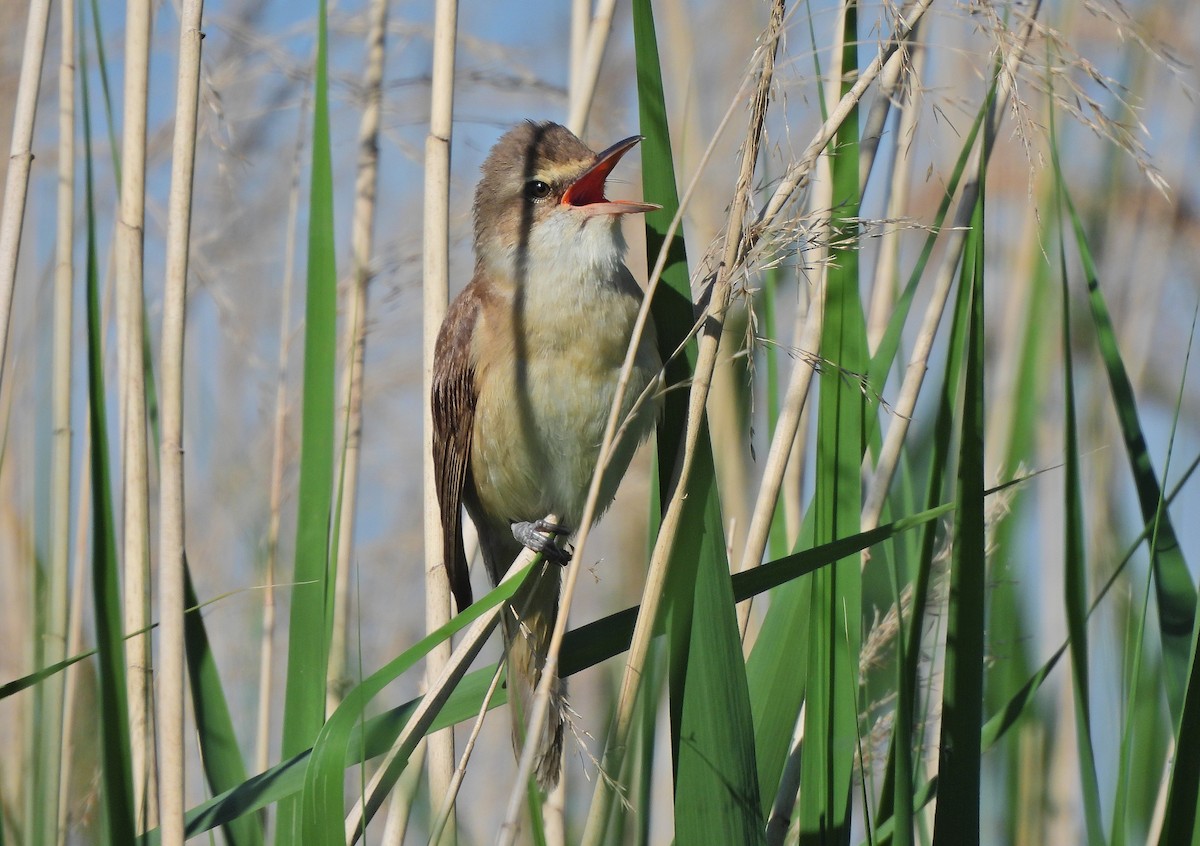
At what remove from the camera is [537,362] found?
7.57 feet

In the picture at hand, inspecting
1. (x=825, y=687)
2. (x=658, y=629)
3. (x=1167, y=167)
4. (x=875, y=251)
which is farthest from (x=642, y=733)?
(x=1167, y=167)

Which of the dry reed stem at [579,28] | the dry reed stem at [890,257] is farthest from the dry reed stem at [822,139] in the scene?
the dry reed stem at [579,28]

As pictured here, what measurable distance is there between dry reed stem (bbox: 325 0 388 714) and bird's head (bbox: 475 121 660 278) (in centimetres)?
31

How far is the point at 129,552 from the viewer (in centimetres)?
189

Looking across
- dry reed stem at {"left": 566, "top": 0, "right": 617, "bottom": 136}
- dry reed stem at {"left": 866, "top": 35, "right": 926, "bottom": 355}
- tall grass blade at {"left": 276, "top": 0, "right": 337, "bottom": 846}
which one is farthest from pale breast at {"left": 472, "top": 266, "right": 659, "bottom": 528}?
tall grass blade at {"left": 276, "top": 0, "right": 337, "bottom": 846}

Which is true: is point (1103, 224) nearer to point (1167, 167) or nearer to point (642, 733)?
point (1167, 167)

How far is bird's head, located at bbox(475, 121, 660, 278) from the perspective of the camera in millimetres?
2279

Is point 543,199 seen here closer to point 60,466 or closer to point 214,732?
point 60,466

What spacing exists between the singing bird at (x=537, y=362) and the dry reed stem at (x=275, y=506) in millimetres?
484

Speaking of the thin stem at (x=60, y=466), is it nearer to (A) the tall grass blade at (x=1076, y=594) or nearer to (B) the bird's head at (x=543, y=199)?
(B) the bird's head at (x=543, y=199)

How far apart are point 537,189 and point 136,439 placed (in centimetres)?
99

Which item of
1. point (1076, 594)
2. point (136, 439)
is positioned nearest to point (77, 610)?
point (136, 439)

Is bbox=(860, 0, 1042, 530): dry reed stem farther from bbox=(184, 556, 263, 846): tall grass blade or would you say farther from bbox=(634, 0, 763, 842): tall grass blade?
bbox=(184, 556, 263, 846): tall grass blade

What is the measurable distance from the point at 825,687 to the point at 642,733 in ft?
1.02
